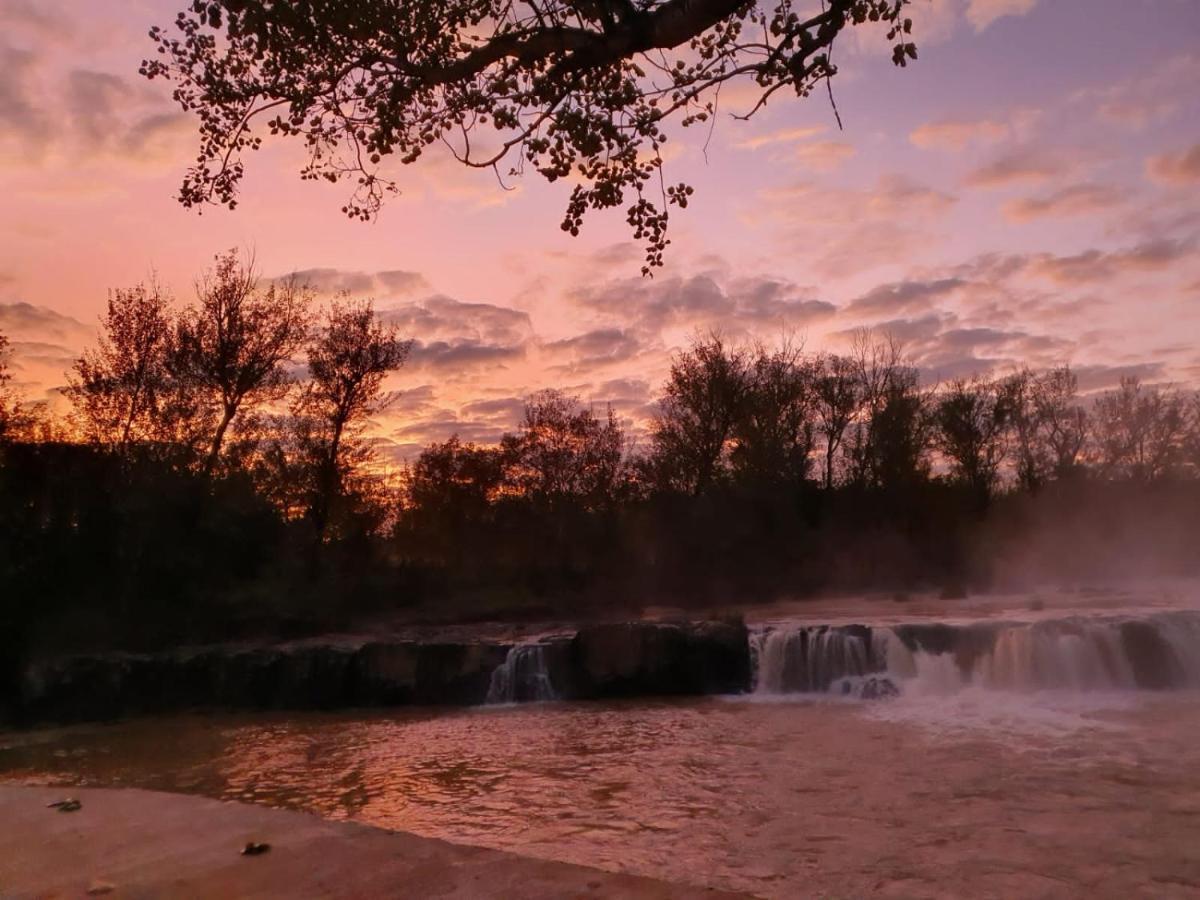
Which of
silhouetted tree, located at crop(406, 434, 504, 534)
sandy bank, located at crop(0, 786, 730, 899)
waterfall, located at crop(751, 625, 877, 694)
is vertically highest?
silhouetted tree, located at crop(406, 434, 504, 534)

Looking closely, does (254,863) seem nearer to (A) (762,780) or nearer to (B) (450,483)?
(A) (762,780)

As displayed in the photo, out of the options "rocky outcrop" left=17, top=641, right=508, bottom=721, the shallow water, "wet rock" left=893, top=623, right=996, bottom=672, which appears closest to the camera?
the shallow water

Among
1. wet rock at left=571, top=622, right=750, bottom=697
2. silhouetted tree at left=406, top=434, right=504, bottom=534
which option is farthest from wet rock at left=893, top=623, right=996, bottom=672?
silhouetted tree at left=406, top=434, right=504, bottom=534

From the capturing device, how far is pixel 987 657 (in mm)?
19359

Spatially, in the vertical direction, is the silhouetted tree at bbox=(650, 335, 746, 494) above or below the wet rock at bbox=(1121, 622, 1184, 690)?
above

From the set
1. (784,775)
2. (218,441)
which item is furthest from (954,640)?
(218,441)

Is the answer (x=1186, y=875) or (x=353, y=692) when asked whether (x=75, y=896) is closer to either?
(x=1186, y=875)

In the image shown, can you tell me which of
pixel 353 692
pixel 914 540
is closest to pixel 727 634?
pixel 353 692

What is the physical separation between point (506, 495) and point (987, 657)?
29191 millimetres

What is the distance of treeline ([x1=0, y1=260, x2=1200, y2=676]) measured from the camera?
85.2ft

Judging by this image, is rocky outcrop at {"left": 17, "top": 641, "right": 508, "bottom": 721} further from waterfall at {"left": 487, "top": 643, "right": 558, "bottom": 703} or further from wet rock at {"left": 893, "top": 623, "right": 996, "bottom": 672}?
wet rock at {"left": 893, "top": 623, "right": 996, "bottom": 672}

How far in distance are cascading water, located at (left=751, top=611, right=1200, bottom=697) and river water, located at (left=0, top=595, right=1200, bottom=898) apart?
8 centimetres

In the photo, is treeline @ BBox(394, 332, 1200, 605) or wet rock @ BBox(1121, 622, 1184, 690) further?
treeline @ BBox(394, 332, 1200, 605)

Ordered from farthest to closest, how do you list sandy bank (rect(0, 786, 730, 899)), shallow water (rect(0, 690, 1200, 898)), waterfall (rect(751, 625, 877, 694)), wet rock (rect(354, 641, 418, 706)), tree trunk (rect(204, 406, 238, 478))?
tree trunk (rect(204, 406, 238, 478)) → wet rock (rect(354, 641, 418, 706)) → waterfall (rect(751, 625, 877, 694)) → shallow water (rect(0, 690, 1200, 898)) → sandy bank (rect(0, 786, 730, 899))
